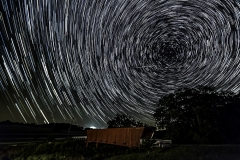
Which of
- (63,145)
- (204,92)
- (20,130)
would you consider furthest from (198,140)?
(20,130)

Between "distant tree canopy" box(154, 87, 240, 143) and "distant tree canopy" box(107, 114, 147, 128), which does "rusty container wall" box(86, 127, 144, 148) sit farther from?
"distant tree canopy" box(107, 114, 147, 128)

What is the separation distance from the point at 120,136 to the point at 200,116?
35.1ft

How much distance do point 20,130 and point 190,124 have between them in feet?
204

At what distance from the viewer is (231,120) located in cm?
3116

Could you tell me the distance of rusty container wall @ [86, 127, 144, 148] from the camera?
23.3 m

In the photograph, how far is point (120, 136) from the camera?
2617 centimetres

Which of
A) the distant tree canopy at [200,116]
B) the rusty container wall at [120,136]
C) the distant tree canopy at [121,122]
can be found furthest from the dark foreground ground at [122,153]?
the distant tree canopy at [121,122]

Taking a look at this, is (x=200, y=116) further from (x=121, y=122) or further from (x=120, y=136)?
(x=121, y=122)

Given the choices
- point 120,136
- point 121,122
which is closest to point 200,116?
point 120,136

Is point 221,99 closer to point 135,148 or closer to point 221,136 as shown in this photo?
point 221,136

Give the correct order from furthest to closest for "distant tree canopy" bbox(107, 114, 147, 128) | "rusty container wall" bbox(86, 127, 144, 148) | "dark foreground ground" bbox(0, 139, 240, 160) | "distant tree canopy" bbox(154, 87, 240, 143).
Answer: "distant tree canopy" bbox(107, 114, 147, 128) → "distant tree canopy" bbox(154, 87, 240, 143) → "rusty container wall" bbox(86, 127, 144, 148) → "dark foreground ground" bbox(0, 139, 240, 160)

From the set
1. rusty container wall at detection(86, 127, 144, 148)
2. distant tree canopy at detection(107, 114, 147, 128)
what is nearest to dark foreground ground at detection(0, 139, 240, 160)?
rusty container wall at detection(86, 127, 144, 148)

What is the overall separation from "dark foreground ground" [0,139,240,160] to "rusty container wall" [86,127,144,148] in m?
0.71

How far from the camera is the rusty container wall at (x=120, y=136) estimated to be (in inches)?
918
